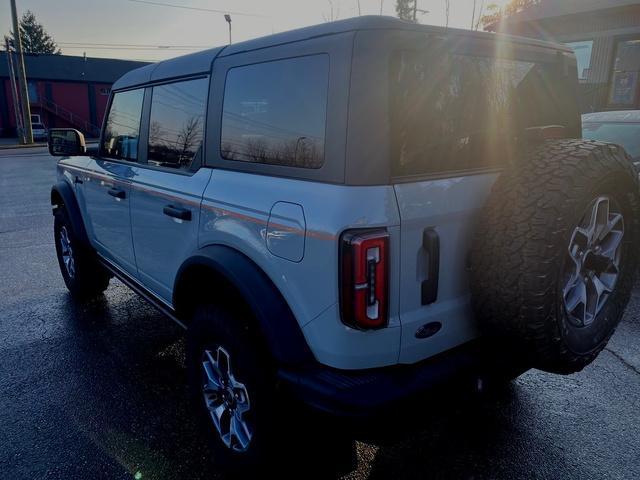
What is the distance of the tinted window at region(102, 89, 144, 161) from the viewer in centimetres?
342

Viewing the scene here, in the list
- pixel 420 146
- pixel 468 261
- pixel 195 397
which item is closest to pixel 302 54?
pixel 420 146

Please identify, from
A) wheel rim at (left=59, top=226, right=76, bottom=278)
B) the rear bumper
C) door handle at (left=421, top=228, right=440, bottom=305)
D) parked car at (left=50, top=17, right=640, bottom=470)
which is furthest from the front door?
door handle at (left=421, top=228, right=440, bottom=305)

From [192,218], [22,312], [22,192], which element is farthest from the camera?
[22,192]

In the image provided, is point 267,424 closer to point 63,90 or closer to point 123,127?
point 123,127

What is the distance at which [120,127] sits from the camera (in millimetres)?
3773

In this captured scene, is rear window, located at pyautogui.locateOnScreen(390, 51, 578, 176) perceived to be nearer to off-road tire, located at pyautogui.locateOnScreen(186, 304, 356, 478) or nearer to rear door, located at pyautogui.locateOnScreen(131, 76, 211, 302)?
off-road tire, located at pyautogui.locateOnScreen(186, 304, 356, 478)

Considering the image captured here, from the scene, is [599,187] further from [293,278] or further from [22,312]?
[22,312]

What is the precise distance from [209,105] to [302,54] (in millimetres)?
759

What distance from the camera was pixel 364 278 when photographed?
5.76 ft

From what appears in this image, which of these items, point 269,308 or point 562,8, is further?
point 562,8

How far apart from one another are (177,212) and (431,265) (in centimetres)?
143

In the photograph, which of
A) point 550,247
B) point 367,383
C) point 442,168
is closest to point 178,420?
point 367,383

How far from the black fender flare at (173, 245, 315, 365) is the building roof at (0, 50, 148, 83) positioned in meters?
50.1

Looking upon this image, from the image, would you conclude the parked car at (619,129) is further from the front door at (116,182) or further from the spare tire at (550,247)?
the front door at (116,182)
